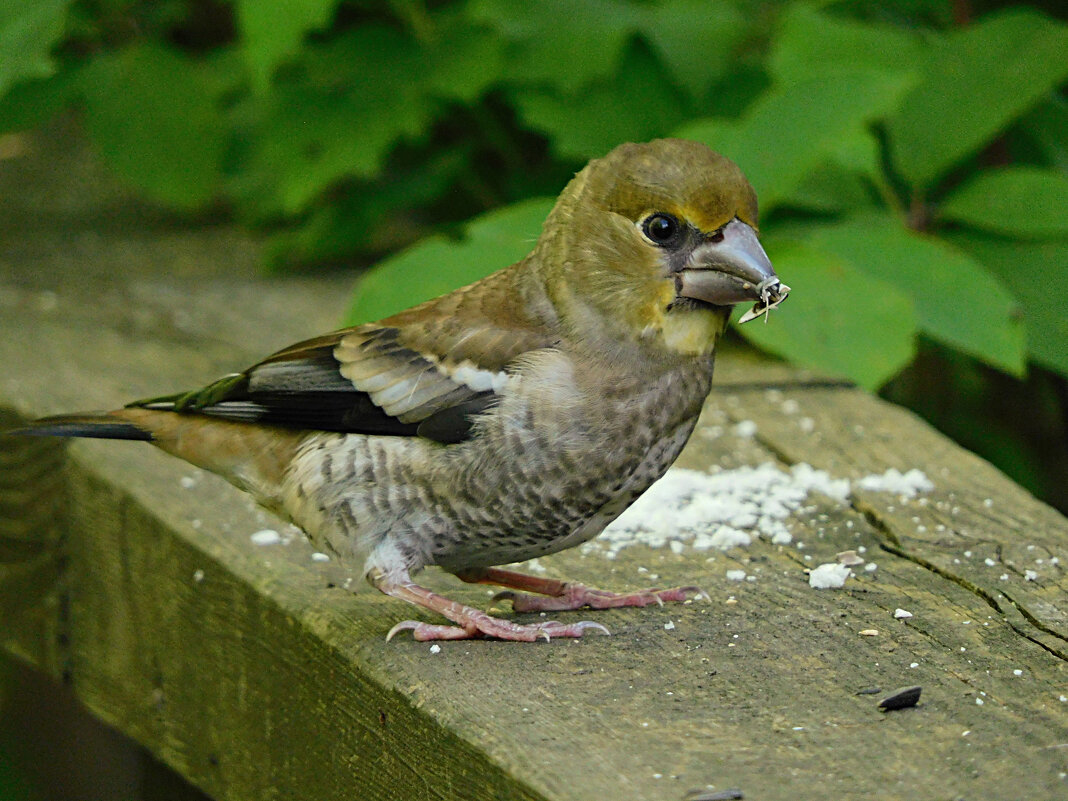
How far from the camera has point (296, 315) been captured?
4.56 meters

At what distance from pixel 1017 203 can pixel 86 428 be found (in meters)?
2.70

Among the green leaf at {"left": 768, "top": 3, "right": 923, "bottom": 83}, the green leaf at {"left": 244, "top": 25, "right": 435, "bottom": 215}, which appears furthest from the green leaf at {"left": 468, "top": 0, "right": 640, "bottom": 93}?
the green leaf at {"left": 768, "top": 3, "right": 923, "bottom": 83}

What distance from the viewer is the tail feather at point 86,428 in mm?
2908

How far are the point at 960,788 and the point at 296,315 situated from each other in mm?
3117

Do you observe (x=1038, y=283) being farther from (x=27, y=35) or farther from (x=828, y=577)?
(x=27, y=35)

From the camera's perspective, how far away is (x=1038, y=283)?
13.1 ft

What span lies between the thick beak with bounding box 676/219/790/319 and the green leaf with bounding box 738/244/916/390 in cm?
107

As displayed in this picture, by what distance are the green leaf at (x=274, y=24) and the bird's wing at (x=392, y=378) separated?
1344mm

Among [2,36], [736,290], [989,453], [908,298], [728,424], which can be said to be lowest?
[989,453]

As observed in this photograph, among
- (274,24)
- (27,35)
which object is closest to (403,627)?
(274,24)

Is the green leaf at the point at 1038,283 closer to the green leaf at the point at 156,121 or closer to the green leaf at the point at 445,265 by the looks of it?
the green leaf at the point at 445,265

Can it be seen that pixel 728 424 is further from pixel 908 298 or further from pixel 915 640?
pixel 915 640

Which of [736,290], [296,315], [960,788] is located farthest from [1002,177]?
[960,788]

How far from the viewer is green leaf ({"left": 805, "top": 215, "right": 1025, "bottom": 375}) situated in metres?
3.67
